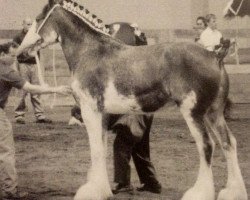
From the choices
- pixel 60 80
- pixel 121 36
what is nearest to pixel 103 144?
pixel 121 36

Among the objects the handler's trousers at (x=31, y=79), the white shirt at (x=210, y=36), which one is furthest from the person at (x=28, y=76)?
the white shirt at (x=210, y=36)

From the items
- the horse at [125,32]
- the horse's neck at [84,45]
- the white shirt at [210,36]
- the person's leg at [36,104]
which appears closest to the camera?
the horse's neck at [84,45]

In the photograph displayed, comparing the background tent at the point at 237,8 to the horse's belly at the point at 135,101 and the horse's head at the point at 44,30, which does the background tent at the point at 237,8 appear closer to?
the horse's head at the point at 44,30

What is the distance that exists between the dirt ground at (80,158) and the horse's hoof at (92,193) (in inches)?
9.6

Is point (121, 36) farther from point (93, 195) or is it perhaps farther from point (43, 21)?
point (93, 195)

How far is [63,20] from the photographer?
595 centimetres

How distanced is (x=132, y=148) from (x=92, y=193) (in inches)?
30.0

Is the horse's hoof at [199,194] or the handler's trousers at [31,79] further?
the handler's trousers at [31,79]

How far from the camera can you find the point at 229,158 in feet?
17.9

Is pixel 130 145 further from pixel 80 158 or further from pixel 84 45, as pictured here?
pixel 80 158

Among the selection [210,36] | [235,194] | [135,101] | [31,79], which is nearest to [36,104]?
[31,79]

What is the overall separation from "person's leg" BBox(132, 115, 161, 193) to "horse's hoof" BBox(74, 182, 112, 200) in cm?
60

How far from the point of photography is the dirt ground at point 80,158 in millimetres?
6359

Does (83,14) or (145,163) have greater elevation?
(83,14)
